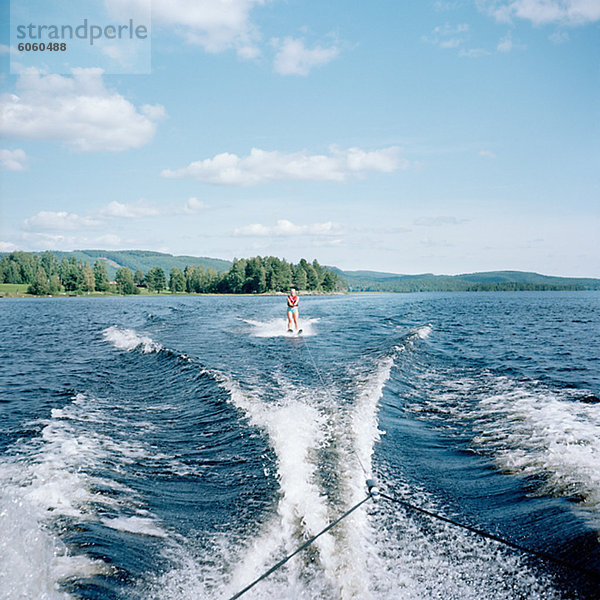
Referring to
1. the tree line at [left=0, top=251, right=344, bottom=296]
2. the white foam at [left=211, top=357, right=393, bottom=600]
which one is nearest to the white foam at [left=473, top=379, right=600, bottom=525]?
the white foam at [left=211, top=357, right=393, bottom=600]

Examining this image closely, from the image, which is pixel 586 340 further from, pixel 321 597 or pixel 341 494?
pixel 321 597

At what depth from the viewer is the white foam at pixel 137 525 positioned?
14.6 ft

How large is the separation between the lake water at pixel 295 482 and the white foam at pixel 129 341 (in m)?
4.88

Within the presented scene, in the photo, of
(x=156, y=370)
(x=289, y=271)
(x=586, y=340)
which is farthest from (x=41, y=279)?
(x=586, y=340)

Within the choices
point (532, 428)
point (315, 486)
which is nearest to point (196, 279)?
point (532, 428)

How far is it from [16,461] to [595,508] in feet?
26.0

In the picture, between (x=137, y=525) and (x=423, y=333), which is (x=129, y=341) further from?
(x=137, y=525)

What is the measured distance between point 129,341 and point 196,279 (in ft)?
392

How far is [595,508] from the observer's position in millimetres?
4719

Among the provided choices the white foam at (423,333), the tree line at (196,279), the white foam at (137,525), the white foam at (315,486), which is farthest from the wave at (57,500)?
the tree line at (196,279)

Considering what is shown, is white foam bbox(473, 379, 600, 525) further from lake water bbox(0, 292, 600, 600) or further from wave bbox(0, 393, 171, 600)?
wave bbox(0, 393, 171, 600)

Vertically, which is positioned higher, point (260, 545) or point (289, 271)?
point (289, 271)

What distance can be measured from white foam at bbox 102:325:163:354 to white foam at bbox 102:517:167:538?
493 inches

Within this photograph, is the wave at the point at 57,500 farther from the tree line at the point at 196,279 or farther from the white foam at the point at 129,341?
the tree line at the point at 196,279
